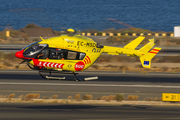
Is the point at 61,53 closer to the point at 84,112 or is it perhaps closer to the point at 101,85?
the point at 84,112

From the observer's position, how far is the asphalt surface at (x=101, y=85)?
32.0 meters

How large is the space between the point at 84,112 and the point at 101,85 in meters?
10.9

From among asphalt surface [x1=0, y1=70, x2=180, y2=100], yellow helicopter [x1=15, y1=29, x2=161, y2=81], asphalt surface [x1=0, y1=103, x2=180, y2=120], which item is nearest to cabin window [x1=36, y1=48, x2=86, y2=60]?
yellow helicopter [x1=15, y1=29, x2=161, y2=81]

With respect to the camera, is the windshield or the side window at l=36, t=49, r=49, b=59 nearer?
the windshield

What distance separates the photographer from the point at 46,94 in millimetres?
31312

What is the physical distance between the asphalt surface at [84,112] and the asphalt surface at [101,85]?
3.68 m

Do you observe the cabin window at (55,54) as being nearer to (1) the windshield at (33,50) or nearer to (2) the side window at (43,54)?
(2) the side window at (43,54)

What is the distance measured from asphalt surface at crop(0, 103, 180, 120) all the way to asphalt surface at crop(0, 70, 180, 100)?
12.1ft

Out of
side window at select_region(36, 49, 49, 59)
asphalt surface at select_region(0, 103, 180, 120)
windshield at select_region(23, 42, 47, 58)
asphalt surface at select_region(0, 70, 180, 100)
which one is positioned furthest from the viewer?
asphalt surface at select_region(0, 70, 180, 100)

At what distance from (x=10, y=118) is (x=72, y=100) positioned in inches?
295

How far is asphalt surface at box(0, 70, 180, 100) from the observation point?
3198 cm

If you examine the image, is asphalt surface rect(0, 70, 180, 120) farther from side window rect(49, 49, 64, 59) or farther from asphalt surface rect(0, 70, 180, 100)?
side window rect(49, 49, 64, 59)

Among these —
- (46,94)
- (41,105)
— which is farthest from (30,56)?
(46,94)

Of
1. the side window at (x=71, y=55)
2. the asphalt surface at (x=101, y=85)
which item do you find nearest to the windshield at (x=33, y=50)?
the side window at (x=71, y=55)
